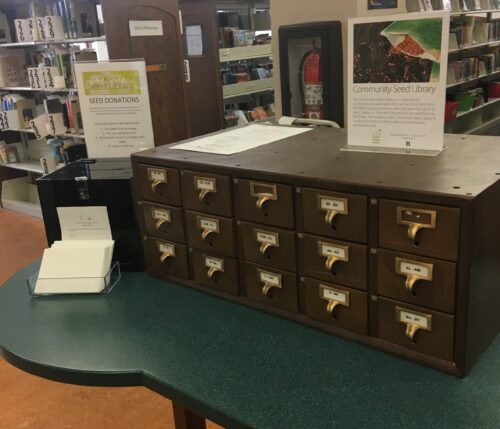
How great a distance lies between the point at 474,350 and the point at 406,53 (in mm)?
642

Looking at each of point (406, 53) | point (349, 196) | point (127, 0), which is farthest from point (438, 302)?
point (127, 0)

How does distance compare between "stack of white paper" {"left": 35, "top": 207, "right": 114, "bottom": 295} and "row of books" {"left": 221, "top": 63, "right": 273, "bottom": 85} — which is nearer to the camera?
"stack of white paper" {"left": 35, "top": 207, "right": 114, "bottom": 295}

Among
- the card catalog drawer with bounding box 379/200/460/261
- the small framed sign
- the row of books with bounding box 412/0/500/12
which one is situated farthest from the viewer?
the row of books with bounding box 412/0/500/12

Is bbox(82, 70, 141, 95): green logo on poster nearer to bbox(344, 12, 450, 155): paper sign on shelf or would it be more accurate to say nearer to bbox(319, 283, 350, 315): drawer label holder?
bbox(344, 12, 450, 155): paper sign on shelf

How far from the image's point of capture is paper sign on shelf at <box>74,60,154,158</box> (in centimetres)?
175

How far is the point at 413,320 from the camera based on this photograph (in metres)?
1.04

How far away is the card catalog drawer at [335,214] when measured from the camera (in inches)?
41.7

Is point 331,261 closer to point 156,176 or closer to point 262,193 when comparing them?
point 262,193

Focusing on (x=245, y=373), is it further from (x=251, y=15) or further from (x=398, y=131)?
(x=251, y=15)

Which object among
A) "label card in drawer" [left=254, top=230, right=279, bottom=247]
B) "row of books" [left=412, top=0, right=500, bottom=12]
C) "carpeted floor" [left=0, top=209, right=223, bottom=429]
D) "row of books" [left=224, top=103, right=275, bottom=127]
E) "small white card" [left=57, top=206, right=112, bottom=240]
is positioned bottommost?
"carpeted floor" [left=0, top=209, right=223, bottom=429]

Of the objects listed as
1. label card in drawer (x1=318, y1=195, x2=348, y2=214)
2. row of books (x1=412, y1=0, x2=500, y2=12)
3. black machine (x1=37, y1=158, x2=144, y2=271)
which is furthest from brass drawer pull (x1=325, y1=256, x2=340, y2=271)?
row of books (x1=412, y1=0, x2=500, y2=12)

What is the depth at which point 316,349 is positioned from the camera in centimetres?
115

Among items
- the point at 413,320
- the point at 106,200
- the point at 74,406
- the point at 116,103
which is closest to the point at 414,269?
the point at 413,320

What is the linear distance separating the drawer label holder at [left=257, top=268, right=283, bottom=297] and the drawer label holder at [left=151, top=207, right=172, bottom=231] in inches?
12.0
